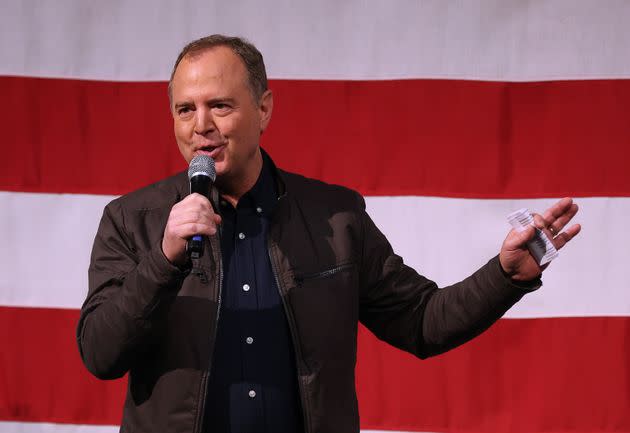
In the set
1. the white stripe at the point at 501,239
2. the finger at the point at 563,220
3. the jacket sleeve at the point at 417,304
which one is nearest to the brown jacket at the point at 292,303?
the jacket sleeve at the point at 417,304

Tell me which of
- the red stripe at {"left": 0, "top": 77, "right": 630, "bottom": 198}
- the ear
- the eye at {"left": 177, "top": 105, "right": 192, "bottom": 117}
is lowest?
the eye at {"left": 177, "top": 105, "right": 192, "bottom": 117}

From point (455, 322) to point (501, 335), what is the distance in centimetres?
82

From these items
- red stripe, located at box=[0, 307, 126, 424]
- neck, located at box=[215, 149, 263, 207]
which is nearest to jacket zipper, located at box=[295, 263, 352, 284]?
neck, located at box=[215, 149, 263, 207]

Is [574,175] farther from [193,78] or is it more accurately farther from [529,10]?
[193,78]

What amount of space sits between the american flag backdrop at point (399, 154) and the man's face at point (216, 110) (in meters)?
0.83

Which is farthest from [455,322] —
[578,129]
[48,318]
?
[48,318]

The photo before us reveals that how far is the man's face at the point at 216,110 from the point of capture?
1.33 metres

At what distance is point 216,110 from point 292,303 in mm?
317

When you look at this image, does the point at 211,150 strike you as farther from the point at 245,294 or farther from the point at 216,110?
the point at 245,294

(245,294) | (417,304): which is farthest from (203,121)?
(417,304)

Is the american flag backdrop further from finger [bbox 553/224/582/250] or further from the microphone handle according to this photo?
the microphone handle

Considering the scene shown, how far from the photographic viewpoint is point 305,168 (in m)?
2.22

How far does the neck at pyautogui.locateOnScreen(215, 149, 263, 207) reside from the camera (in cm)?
141

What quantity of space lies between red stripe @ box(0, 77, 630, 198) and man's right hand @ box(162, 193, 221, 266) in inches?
43.0
